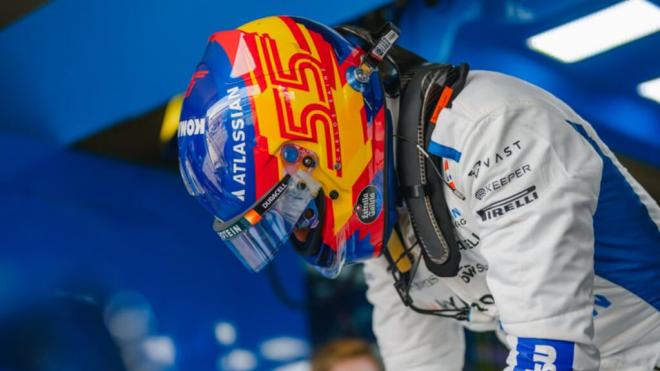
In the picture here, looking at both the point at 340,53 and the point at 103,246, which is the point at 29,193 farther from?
the point at 340,53

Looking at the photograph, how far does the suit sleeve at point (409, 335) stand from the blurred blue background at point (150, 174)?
60cm

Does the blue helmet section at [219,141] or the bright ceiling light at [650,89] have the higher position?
the blue helmet section at [219,141]

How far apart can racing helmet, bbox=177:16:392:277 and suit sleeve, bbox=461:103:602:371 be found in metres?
0.17

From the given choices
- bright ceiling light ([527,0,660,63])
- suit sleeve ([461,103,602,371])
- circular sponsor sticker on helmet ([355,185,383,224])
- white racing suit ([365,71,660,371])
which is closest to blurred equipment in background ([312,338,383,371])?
bright ceiling light ([527,0,660,63])

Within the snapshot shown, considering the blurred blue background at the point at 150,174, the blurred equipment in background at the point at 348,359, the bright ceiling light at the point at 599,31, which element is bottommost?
the blurred equipment in background at the point at 348,359

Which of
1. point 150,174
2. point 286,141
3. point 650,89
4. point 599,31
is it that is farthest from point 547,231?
point 150,174

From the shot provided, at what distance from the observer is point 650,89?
2.42 meters

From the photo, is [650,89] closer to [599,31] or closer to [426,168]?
[599,31]

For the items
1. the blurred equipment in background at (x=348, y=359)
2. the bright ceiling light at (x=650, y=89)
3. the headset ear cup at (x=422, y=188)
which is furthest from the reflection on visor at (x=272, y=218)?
the bright ceiling light at (x=650, y=89)

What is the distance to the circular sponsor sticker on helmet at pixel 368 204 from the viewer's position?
1.18 metres

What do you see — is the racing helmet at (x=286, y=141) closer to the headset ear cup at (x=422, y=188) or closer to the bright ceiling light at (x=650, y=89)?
the headset ear cup at (x=422, y=188)

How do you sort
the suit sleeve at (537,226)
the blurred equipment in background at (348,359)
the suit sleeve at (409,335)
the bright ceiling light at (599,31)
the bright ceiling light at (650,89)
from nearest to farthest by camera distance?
the suit sleeve at (537,226) < the suit sleeve at (409,335) < the bright ceiling light at (599,31) < the bright ceiling light at (650,89) < the blurred equipment in background at (348,359)

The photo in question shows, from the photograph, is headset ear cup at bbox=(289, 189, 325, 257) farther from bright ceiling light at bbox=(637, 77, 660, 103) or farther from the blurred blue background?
bright ceiling light at bbox=(637, 77, 660, 103)

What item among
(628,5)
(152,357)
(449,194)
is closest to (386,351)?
(449,194)
